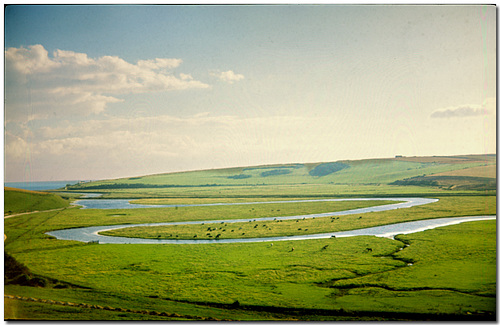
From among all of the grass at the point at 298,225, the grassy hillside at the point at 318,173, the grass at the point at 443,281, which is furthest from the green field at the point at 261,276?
the grass at the point at 298,225

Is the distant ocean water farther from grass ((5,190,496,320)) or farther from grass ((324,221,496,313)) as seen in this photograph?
grass ((324,221,496,313))

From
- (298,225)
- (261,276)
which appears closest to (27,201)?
(261,276)

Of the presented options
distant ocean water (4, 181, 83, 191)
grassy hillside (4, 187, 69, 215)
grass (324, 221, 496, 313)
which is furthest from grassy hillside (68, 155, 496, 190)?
grass (324, 221, 496, 313)

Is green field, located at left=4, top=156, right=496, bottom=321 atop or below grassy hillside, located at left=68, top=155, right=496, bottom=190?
below

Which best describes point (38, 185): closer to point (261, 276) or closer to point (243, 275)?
point (243, 275)

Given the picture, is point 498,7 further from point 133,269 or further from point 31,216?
point 31,216

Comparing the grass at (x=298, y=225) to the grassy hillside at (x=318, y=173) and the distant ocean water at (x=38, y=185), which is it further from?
the distant ocean water at (x=38, y=185)

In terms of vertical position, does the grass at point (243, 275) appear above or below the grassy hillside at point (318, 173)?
below
